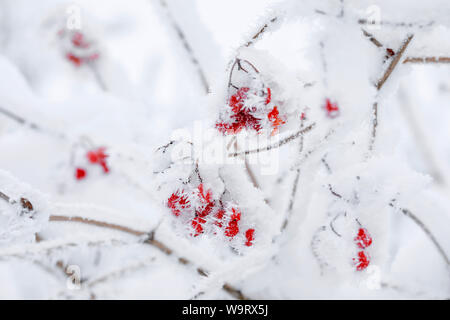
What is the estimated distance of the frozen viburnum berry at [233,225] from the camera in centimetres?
72

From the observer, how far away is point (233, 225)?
0.72m

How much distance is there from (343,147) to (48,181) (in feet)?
5.35

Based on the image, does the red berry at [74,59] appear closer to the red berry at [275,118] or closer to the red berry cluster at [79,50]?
the red berry cluster at [79,50]

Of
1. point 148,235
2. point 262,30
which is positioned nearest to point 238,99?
point 262,30

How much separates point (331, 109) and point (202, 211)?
1.38ft

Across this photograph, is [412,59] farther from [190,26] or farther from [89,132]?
[89,132]

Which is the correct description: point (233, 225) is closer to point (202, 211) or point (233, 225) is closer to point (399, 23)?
point (202, 211)

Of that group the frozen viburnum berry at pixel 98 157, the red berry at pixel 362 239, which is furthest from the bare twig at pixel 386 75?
the frozen viburnum berry at pixel 98 157

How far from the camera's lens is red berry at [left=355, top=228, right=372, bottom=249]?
2.82 feet

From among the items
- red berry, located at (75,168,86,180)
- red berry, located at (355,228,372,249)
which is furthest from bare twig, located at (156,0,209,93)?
red berry, located at (75,168,86,180)

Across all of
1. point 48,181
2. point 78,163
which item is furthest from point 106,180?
point 48,181

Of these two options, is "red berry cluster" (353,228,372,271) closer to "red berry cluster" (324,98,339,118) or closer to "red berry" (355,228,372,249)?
"red berry" (355,228,372,249)

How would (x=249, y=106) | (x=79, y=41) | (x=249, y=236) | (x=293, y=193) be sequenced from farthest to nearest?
(x=79, y=41) → (x=293, y=193) → (x=249, y=236) → (x=249, y=106)

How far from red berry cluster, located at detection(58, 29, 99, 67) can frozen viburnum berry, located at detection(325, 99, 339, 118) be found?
65.7 inches
